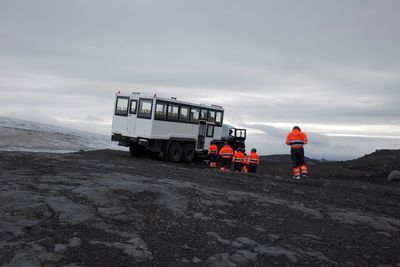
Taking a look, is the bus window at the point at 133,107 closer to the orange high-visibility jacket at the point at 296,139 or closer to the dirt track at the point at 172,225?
the orange high-visibility jacket at the point at 296,139

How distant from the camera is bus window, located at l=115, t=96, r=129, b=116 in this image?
66.8 feet

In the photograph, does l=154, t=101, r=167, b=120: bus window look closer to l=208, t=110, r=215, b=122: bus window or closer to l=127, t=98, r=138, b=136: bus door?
l=127, t=98, r=138, b=136: bus door

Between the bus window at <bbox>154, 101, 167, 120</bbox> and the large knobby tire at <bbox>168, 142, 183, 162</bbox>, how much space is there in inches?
70.0

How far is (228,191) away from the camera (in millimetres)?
8859

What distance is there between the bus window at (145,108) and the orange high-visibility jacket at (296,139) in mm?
7585

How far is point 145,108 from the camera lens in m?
19.5

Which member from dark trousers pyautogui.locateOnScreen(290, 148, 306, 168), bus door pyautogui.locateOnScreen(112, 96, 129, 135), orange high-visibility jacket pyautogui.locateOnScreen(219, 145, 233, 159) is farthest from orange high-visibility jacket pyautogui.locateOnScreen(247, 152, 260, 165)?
bus door pyautogui.locateOnScreen(112, 96, 129, 135)

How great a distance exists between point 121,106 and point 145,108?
1821 millimetres

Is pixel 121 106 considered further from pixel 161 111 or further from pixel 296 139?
pixel 296 139

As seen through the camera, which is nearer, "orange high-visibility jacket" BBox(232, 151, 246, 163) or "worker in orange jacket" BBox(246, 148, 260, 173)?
"worker in orange jacket" BBox(246, 148, 260, 173)

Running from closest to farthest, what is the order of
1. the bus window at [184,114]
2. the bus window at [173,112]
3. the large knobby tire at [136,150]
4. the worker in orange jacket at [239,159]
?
the worker in orange jacket at [239,159] → the bus window at [173,112] → the bus window at [184,114] → the large knobby tire at [136,150]

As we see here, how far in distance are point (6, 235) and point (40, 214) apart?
886 millimetres

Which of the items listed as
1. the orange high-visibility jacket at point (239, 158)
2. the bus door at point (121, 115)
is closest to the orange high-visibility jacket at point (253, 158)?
the orange high-visibility jacket at point (239, 158)

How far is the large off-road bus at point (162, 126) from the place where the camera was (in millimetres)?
19438
